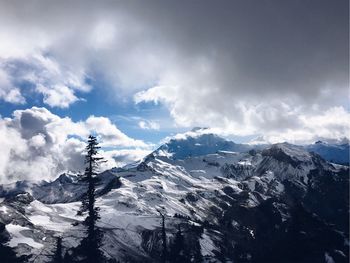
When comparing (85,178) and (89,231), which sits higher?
(85,178)

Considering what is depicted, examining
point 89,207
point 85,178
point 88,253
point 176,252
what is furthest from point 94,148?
point 176,252

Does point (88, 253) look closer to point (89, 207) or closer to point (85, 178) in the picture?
point (89, 207)

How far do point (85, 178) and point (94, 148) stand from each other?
391 cm

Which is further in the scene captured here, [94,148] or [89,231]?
[89,231]

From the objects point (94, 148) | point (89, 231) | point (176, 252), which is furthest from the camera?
point (176, 252)

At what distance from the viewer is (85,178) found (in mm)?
57281

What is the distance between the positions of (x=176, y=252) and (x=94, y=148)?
9050 cm

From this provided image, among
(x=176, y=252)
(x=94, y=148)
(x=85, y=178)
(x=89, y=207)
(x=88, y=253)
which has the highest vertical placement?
(x=94, y=148)

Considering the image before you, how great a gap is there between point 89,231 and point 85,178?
8.01 metres

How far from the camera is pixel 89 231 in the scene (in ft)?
199

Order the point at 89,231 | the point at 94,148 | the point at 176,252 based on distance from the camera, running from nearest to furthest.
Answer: the point at 94,148
the point at 89,231
the point at 176,252

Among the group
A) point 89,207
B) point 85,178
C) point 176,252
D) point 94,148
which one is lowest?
point 176,252

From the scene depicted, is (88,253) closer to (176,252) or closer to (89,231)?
(89,231)

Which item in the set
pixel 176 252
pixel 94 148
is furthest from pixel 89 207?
pixel 176 252
